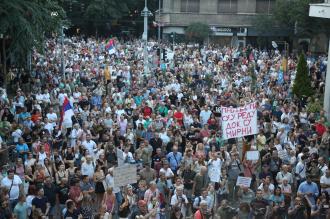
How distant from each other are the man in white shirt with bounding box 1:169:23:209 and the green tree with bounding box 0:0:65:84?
12.3 meters

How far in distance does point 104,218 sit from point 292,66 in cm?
2396

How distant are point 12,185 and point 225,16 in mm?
51448

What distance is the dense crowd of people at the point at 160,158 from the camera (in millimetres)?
11594

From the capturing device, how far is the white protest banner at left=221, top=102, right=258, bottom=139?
14.6 meters

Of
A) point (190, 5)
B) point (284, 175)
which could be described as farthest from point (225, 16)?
point (284, 175)

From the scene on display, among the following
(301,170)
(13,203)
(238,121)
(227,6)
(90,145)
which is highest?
(227,6)

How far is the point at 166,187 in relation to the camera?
12.6 meters

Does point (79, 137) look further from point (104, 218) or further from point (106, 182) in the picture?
point (104, 218)

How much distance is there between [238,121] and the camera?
14.7m

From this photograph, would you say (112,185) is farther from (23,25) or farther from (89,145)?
A: (23,25)

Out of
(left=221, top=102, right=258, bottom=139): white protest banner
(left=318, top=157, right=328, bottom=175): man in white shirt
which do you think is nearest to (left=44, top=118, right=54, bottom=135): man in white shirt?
(left=221, top=102, right=258, bottom=139): white protest banner

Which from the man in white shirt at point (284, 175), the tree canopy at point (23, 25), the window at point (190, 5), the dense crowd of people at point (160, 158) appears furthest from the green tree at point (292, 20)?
the man in white shirt at point (284, 175)

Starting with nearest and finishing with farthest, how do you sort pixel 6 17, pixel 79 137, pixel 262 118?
pixel 79 137
pixel 262 118
pixel 6 17

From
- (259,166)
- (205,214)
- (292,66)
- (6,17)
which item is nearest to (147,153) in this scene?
(259,166)
